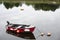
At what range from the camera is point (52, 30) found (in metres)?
6.58

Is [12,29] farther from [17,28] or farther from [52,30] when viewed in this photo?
[52,30]

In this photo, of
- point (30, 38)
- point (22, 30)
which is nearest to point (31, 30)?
point (22, 30)

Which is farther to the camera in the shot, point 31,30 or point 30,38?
point 31,30

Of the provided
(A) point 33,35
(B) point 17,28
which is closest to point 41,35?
(A) point 33,35

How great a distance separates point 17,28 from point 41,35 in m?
0.64

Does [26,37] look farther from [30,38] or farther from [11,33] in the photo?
[11,33]

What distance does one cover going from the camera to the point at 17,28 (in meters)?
6.05

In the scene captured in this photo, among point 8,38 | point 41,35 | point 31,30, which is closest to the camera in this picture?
point 8,38

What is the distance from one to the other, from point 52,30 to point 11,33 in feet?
3.92

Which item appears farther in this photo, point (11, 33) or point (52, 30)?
point (52, 30)

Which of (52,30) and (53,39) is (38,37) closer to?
(53,39)

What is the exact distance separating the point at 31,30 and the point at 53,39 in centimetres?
91

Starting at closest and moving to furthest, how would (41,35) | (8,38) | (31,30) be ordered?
1. (8,38)
2. (41,35)
3. (31,30)

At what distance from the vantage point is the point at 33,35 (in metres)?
5.85
